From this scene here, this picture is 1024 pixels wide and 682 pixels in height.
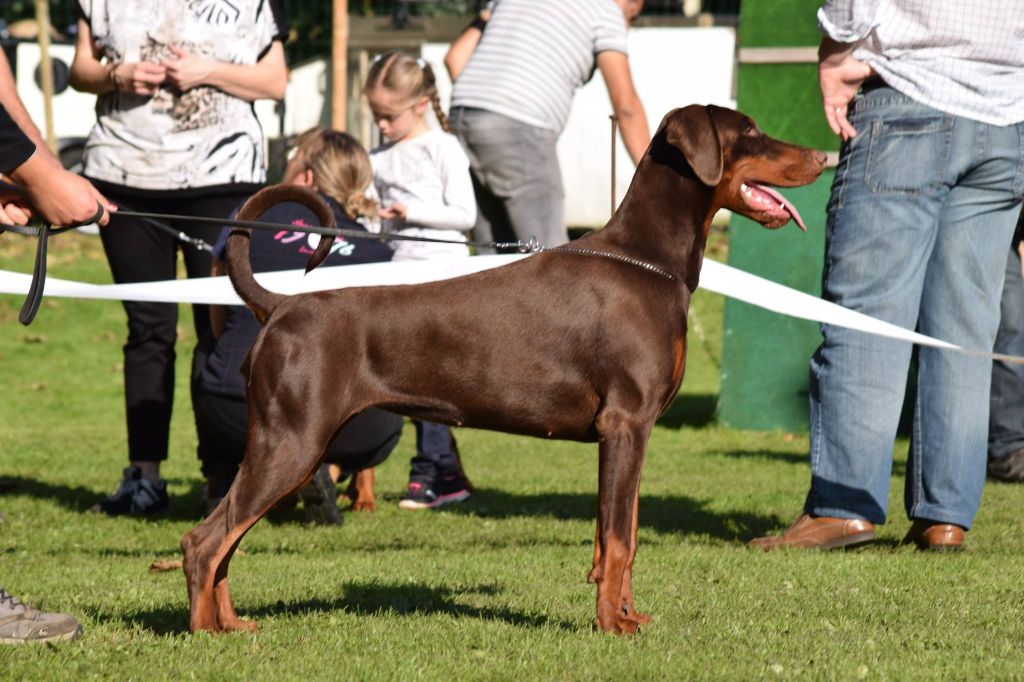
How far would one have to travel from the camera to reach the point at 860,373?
557 centimetres

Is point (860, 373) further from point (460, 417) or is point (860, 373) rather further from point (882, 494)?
point (460, 417)

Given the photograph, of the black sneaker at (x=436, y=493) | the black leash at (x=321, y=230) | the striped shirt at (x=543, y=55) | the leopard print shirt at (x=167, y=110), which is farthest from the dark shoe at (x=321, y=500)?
the striped shirt at (x=543, y=55)

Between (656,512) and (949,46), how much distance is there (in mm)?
2595

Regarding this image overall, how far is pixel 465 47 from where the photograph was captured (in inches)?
317

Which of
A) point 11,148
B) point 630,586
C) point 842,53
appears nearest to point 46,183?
point 11,148

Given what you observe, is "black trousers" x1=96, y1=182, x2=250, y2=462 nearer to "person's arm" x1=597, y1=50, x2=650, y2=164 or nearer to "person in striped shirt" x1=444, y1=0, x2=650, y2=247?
"person in striped shirt" x1=444, y1=0, x2=650, y2=247

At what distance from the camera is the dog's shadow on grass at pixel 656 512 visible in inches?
248

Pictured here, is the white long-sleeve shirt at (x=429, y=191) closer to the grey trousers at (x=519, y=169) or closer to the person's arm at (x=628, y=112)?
the grey trousers at (x=519, y=169)

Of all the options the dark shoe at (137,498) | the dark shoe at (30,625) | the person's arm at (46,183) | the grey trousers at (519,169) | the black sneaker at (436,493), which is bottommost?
the black sneaker at (436,493)

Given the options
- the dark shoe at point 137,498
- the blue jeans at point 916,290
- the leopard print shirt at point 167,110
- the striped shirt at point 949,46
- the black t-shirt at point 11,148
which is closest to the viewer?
the black t-shirt at point 11,148

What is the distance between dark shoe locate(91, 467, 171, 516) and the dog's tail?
8.95 feet

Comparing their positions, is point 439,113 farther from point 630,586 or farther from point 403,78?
point 630,586

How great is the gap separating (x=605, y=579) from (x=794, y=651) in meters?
0.57

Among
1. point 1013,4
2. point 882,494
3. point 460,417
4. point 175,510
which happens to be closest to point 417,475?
point 175,510
